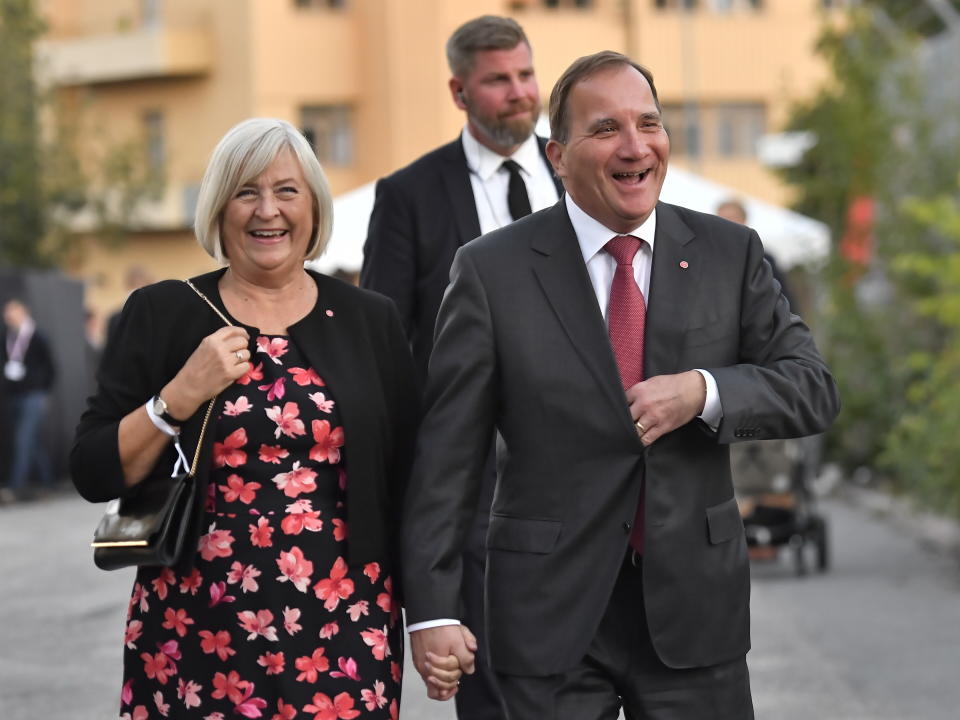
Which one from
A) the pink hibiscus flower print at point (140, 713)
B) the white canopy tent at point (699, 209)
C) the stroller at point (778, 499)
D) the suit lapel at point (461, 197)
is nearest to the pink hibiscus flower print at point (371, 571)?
the pink hibiscus flower print at point (140, 713)

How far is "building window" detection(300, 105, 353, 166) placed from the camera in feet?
141

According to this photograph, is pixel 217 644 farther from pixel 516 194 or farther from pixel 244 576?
pixel 516 194

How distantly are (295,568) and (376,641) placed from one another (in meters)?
0.25

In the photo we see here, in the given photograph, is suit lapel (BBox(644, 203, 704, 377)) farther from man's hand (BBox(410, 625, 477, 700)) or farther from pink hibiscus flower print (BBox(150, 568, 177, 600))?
pink hibiscus flower print (BBox(150, 568, 177, 600))

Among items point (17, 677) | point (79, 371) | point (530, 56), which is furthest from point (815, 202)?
point (530, 56)

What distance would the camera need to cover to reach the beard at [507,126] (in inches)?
233

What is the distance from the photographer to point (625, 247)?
13.9ft

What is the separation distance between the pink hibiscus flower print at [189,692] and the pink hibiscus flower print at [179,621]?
11 cm

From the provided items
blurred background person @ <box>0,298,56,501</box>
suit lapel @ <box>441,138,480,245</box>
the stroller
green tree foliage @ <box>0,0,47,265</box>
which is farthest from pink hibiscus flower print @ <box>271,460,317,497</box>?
green tree foliage @ <box>0,0,47,265</box>

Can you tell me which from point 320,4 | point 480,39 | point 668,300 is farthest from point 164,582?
point 320,4

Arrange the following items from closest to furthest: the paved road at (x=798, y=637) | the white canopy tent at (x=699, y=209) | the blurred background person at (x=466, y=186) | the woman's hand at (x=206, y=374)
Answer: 1. the woman's hand at (x=206, y=374)
2. the blurred background person at (x=466, y=186)
3. the paved road at (x=798, y=637)
4. the white canopy tent at (x=699, y=209)

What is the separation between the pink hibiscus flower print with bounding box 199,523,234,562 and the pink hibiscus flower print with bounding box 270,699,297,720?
35 centimetres

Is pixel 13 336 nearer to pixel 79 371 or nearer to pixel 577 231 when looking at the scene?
pixel 79 371

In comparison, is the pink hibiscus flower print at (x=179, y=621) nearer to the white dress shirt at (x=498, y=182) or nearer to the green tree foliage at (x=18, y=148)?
the white dress shirt at (x=498, y=182)
